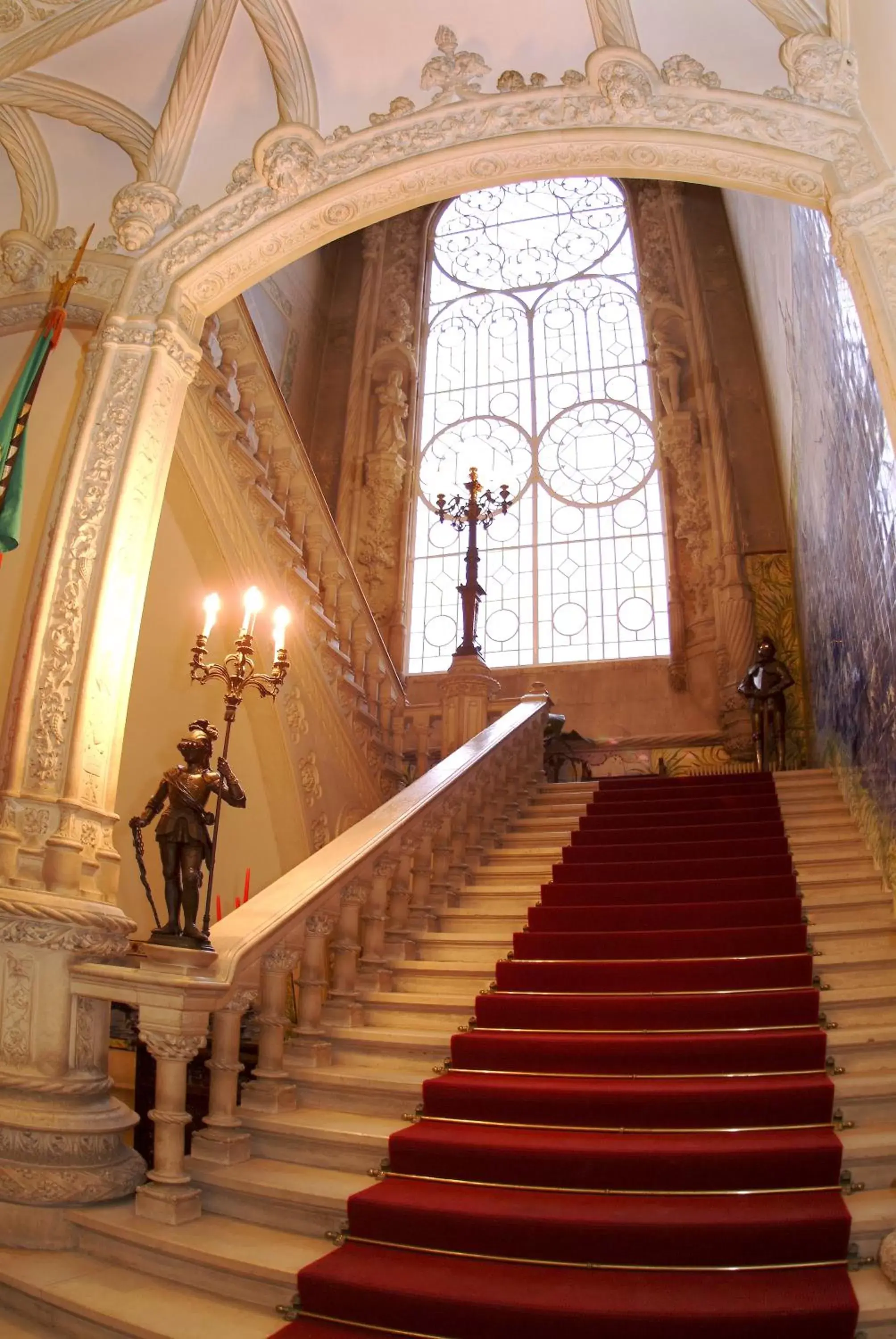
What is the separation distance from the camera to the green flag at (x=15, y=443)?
15.3ft

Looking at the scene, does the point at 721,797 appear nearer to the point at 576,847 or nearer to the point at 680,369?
the point at 576,847

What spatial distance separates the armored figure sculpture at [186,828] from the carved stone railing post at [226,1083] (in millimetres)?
315

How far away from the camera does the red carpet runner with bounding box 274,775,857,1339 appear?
270 cm

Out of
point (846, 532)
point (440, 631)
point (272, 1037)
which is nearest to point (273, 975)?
point (272, 1037)

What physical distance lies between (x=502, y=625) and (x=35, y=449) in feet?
26.4

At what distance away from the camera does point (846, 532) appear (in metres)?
6.52

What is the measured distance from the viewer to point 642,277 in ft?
45.3

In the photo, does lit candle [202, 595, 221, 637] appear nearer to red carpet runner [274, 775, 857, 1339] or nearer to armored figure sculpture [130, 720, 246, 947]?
armored figure sculpture [130, 720, 246, 947]

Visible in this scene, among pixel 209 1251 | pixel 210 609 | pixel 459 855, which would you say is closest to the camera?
pixel 209 1251

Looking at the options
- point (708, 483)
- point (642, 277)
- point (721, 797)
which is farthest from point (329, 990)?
point (642, 277)

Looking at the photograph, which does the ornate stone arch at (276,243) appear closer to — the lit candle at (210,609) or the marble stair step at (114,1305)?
the lit candle at (210,609)

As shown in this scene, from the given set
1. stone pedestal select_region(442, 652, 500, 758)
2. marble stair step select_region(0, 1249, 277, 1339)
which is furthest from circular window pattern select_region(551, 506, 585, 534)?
marble stair step select_region(0, 1249, 277, 1339)

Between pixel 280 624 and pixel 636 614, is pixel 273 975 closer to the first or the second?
pixel 280 624

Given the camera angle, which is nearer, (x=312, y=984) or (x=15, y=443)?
(x=312, y=984)
